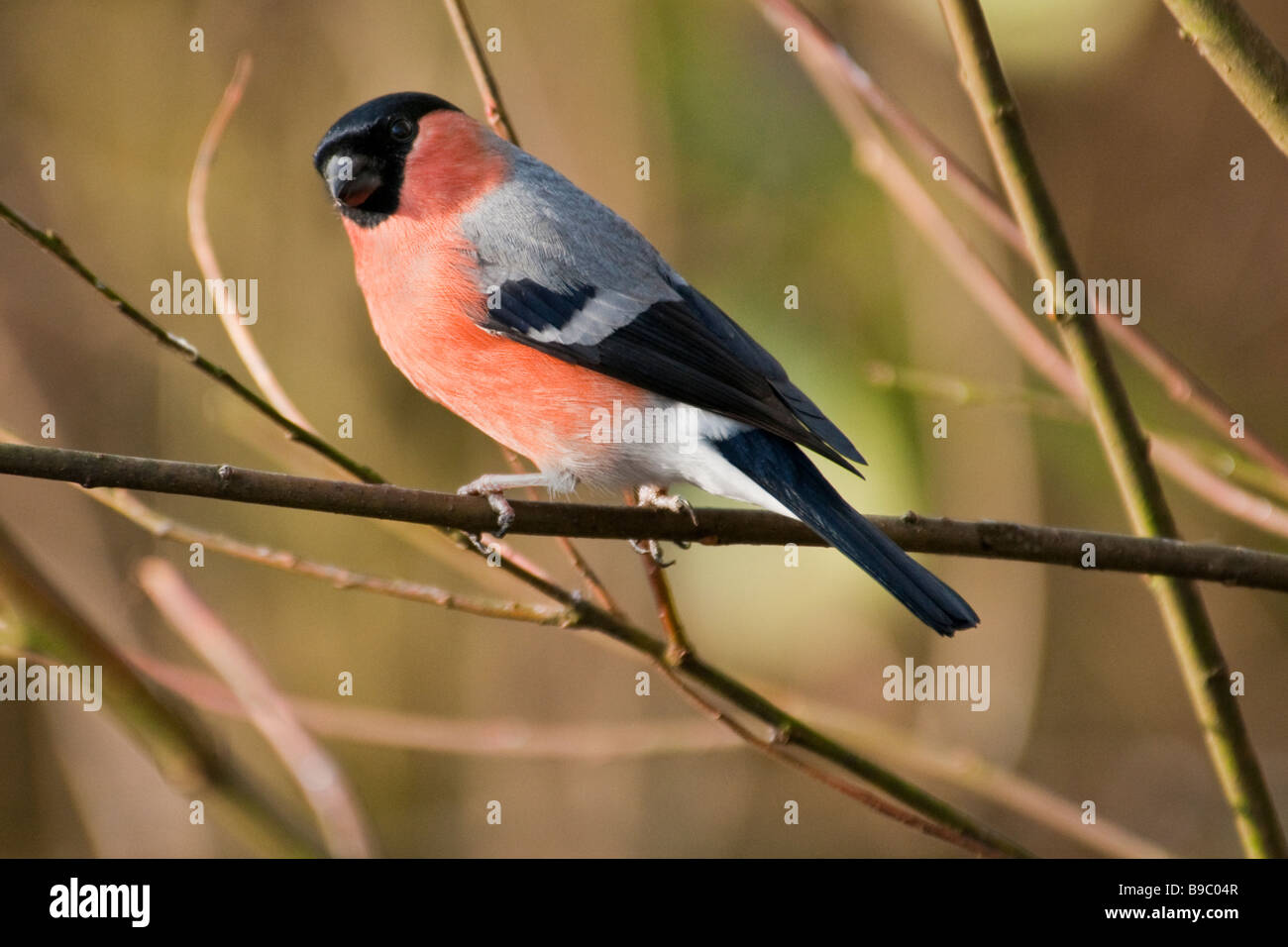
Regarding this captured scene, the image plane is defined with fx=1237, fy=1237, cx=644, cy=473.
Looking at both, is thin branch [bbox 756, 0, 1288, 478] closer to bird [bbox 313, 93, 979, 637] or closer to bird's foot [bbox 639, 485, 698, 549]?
bird [bbox 313, 93, 979, 637]

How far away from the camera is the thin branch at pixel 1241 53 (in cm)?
179

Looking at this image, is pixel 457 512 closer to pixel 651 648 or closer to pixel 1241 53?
pixel 651 648

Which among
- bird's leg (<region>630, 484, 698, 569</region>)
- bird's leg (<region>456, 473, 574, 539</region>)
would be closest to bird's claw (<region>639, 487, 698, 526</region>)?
bird's leg (<region>630, 484, 698, 569</region>)

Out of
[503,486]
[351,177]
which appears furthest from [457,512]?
[351,177]

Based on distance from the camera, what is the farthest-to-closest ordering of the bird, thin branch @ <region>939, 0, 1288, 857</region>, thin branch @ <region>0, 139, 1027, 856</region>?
the bird < thin branch @ <region>939, 0, 1288, 857</region> < thin branch @ <region>0, 139, 1027, 856</region>

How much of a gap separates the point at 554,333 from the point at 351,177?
0.67m

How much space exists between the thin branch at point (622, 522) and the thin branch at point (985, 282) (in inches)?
10.4

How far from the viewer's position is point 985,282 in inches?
93.0

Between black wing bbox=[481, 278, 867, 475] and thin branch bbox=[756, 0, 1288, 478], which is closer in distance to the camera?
thin branch bbox=[756, 0, 1288, 478]

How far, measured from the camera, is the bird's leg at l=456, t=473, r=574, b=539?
1990 millimetres

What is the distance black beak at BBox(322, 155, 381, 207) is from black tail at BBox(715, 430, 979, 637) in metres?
1.23

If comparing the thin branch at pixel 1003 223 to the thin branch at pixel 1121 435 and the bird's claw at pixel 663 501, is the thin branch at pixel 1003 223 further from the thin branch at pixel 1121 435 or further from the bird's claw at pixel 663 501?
the bird's claw at pixel 663 501

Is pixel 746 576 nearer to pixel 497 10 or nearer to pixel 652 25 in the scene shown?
pixel 652 25

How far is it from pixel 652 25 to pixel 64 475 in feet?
10.0
